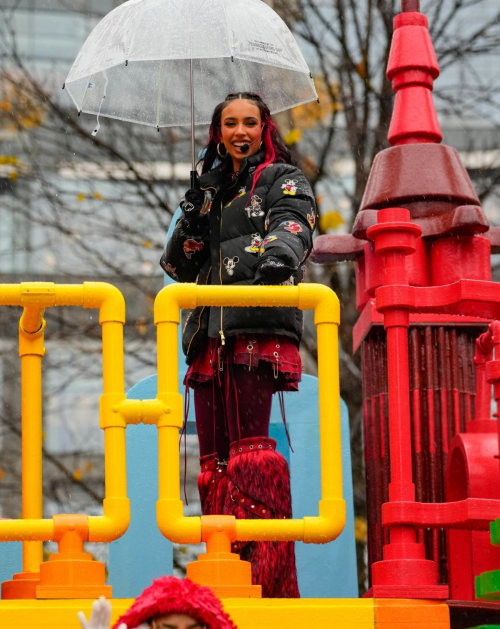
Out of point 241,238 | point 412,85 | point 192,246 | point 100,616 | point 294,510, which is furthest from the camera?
point 294,510

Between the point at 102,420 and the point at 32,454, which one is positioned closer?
the point at 102,420

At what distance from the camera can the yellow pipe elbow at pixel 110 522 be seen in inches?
167

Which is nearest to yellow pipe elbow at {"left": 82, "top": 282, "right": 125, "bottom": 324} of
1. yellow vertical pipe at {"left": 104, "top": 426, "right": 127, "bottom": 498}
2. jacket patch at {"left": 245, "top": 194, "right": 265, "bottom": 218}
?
yellow vertical pipe at {"left": 104, "top": 426, "right": 127, "bottom": 498}

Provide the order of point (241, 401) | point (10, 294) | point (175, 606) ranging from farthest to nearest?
point (241, 401) < point (10, 294) < point (175, 606)

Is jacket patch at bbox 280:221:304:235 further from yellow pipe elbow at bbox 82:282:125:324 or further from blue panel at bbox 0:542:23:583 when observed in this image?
blue panel at bbox 0:542:23:583

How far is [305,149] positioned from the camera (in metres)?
12.3

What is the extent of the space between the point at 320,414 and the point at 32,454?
3.43 ft

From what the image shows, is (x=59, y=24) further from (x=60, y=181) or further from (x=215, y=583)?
(x=215, y=583)

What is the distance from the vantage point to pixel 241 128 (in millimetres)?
5094

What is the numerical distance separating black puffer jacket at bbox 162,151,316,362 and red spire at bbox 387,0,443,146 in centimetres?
130

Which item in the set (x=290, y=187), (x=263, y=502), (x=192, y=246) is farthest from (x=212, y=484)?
(x=290, y=187)

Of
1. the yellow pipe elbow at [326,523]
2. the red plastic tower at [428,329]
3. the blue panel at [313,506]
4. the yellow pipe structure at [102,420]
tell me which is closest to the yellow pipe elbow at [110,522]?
the yellow pipe structure at [102,420]

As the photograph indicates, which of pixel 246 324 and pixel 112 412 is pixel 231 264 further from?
pixel 112 412

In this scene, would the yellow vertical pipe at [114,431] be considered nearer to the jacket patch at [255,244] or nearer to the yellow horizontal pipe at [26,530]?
the yellow horizontal pipe at [26,530]
